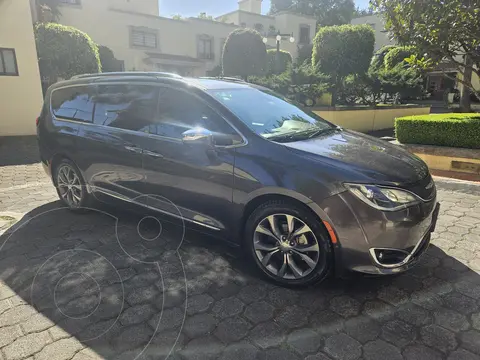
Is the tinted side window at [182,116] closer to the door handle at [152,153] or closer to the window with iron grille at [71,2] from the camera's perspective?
the door handle at [152,153]

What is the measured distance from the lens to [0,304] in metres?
2.53

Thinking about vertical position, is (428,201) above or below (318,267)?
above

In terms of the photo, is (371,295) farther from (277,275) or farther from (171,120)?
(171,120)

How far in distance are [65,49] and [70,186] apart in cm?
1157

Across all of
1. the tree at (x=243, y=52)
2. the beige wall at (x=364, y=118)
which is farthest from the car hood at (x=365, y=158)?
the tree at (x=243, y=52)

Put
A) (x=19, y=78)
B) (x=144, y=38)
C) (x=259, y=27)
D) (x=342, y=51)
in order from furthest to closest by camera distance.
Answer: (x=259, y=27), (x=144, y=38), (x=342, y=51), (x=19, y=78)

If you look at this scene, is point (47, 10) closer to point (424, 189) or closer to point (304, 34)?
point (424, 189)

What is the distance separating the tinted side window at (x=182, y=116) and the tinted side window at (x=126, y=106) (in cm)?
13

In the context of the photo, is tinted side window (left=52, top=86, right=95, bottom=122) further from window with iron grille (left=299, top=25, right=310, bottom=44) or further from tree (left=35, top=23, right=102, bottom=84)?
window with iron grille (left=299, top=25, right=310, bottom=44)

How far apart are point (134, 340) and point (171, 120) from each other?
6.22ft

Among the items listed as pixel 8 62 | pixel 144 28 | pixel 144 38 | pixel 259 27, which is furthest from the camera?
pixel 259 27

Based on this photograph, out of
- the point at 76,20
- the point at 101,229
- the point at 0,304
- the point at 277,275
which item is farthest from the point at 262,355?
the point at 76,20

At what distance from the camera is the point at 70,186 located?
4297 millimetres

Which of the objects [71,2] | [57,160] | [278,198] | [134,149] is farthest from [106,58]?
[278,198]
